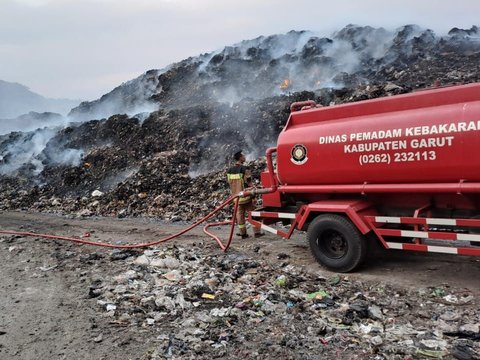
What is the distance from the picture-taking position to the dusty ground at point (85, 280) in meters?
4.04

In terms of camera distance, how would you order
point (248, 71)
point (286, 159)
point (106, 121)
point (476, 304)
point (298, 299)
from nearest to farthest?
1. point (476, 304)
2. point (298, 299)
3. point (286, 159)
4. point (106, 121)
5. point (248, 71)

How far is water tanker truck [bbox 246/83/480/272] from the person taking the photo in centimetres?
489

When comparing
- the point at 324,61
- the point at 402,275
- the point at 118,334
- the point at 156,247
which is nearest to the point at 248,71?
the point at 324,61

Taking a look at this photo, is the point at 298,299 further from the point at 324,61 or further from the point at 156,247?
the point at 324,61

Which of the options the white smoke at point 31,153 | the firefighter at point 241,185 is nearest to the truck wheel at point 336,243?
the firefighter at point 241,185

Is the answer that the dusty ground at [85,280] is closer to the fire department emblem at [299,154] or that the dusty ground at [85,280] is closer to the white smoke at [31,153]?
the fire department emblem at [299,154]

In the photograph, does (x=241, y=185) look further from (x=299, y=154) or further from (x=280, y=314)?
(x=280, y=314)

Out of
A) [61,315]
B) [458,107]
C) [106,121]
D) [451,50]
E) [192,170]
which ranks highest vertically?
[451,50]

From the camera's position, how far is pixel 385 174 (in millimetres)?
5395

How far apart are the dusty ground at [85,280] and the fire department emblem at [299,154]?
57.8 inches

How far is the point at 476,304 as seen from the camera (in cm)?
450

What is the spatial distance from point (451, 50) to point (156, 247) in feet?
48.1

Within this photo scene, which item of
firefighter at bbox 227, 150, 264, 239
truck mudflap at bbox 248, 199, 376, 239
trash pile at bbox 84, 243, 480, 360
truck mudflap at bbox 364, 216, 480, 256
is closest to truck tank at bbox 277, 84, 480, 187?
truck mudflap at bbox 248, 199, 376, 239

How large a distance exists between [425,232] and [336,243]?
119cm
